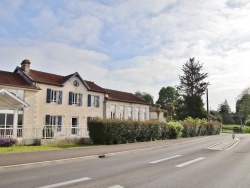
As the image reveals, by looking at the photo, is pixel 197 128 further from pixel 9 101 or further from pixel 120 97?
pixel 9 101

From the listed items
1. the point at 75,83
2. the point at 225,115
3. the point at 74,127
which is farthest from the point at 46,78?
the point at 225,115

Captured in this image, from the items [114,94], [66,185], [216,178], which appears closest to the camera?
[66,185]

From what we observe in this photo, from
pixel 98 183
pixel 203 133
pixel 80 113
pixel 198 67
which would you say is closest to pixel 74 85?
A: pixel 80 113

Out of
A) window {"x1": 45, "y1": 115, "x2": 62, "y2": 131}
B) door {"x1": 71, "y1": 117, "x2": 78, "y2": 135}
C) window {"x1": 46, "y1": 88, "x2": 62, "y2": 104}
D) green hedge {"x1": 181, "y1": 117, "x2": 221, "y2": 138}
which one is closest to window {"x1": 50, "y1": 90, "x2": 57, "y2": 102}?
window {"x1": 46, "y1": 88, "x2": 62, "y2": 104}

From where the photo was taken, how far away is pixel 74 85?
32250 mm

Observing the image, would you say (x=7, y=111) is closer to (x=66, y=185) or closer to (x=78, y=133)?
(x=78, y=133)

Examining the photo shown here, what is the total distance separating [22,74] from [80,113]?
8.28m

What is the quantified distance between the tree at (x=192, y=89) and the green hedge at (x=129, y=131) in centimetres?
3140

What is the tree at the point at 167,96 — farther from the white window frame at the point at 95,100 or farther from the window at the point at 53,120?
the window at the point at 53,120

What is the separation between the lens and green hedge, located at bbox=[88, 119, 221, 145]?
22016 millimetres

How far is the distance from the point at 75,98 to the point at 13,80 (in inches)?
319

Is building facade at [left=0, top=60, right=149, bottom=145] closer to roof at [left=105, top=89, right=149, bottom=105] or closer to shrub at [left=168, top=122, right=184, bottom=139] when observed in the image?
roof at [left=105, top=89, right=149, bottom=105]

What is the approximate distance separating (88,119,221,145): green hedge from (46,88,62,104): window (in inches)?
329

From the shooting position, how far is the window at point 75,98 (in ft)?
103
